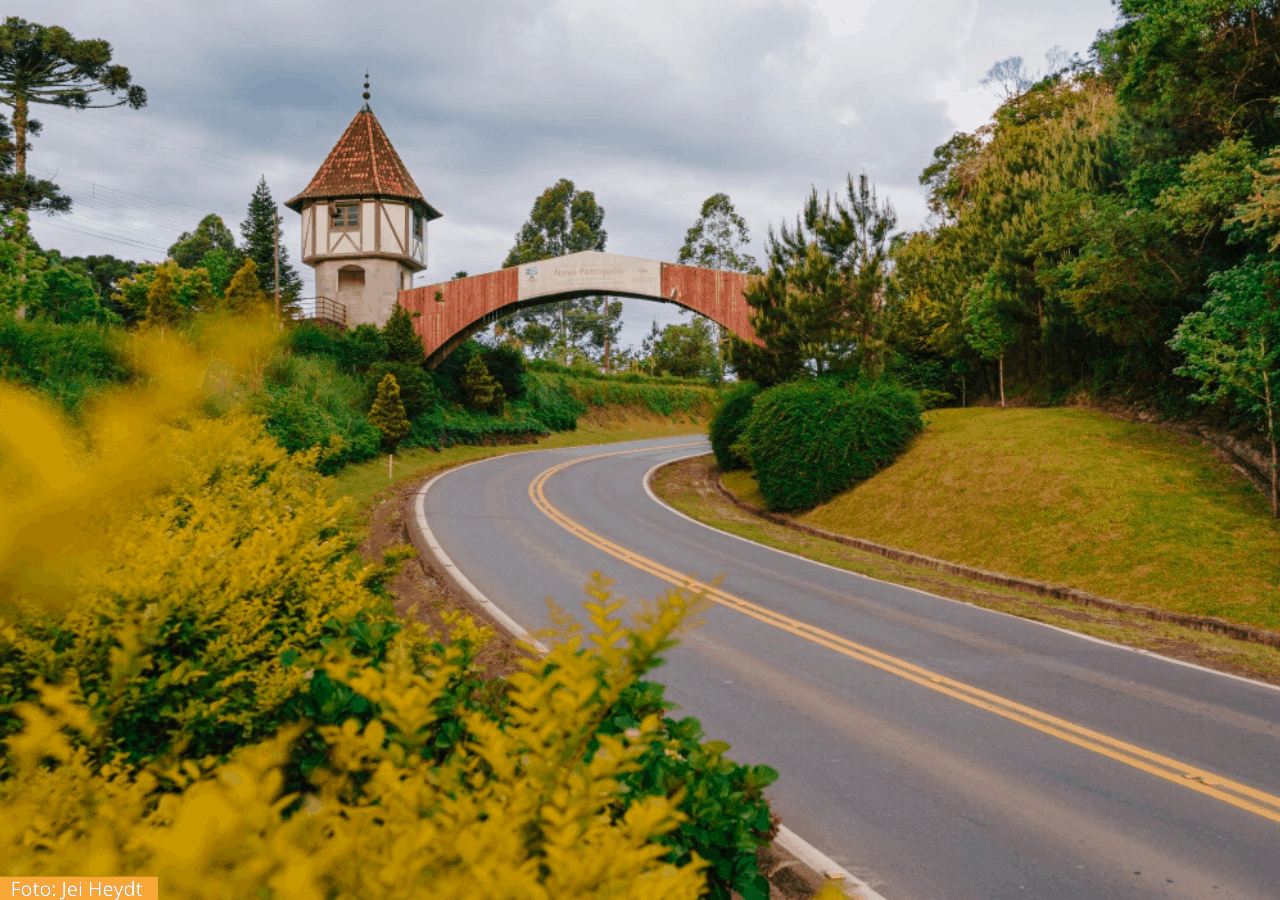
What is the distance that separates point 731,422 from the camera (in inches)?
1032

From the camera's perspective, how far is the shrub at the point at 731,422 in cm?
2545

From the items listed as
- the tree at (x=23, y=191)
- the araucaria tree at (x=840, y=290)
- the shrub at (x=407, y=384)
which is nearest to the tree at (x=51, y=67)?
the tree at (x=23, y=191)

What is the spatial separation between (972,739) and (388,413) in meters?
24.4

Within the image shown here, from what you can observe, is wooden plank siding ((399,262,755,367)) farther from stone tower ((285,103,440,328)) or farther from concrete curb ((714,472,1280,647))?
concrete curb ((714,472,1280,647))

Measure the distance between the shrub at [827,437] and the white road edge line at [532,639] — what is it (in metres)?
3.18

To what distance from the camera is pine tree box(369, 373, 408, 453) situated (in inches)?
1061

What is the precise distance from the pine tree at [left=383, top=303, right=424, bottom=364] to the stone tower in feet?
4.80

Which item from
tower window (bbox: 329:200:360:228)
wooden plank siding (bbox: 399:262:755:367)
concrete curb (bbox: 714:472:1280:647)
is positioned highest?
A: tower window (bbox: 329:200:360:228)

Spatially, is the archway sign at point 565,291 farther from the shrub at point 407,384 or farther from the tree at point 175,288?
the tree at point 175,288

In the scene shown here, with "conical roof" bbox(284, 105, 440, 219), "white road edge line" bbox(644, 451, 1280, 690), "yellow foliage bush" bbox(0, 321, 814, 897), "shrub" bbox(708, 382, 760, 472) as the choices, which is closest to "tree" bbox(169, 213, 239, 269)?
"conical roof" bbox(284, 105, 440, 219)

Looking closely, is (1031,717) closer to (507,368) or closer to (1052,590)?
(1052,590)

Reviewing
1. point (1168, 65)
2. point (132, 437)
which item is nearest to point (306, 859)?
point (132, 437)

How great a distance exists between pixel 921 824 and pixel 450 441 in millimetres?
29653

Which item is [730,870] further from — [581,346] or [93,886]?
[581,346]
